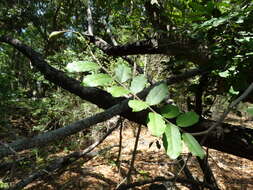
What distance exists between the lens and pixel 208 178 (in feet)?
5.16

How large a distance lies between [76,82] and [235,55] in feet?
2.49

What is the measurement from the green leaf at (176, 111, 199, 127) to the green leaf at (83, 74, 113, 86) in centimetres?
21

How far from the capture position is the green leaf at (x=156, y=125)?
0.49 m

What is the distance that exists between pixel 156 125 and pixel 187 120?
0.11 metres

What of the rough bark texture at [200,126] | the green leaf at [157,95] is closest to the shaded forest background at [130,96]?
the rough bark texture at [200,126]

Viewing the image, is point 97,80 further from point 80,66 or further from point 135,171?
point 135,171

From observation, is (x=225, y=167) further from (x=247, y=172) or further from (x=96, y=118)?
(x=96, y=118)

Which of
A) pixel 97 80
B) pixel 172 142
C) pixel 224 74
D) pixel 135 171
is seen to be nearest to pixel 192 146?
pixel 172 142

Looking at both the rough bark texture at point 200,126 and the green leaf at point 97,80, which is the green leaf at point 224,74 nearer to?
the rough bark texture at point 200,126

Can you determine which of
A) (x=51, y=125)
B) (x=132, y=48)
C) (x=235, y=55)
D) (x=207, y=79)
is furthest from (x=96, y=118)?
(x=51, y=125)

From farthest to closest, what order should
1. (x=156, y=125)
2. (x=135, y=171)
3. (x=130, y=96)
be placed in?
(x=135, y=171), (x=130, y=96), (x=156, y=125)

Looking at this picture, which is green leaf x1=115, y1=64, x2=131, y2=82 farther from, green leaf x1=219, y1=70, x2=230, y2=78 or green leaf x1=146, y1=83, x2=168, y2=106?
green leaf x1=219, y1=70, x2=230, y2=78

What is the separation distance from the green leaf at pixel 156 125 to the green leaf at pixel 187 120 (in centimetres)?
7

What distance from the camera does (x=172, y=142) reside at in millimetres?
517
